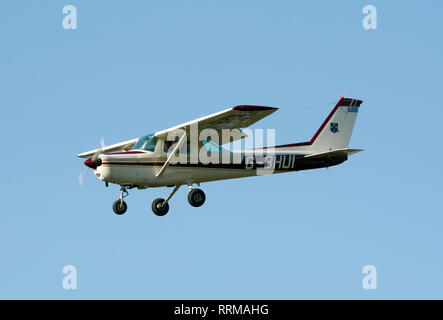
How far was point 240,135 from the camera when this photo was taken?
23141mm

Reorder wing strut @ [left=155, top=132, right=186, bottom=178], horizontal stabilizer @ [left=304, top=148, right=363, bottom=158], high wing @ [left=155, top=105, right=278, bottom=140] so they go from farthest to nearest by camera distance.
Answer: horizontal stabilizer @ [left=304, top=148, right=363, bottom=158], wing strut @ [left=155, top=132, right=186, bottom=178], high wing @ [left=155, top=105, right=278, bottom=140]

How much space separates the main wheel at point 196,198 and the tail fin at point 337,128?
4.01m

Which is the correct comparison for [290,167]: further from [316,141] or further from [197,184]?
[197,184]

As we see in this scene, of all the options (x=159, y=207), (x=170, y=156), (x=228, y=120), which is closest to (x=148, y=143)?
(x=170, y=156)

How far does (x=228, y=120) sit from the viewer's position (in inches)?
842

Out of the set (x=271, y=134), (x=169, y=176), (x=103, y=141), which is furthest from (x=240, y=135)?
(x=103, y=141)

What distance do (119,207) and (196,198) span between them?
92.1 inches

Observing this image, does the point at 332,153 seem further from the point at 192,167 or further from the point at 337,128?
the point at 192,167

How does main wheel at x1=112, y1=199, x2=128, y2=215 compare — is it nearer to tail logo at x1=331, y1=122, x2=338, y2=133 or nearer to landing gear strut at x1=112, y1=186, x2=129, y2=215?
landing gear strut at x1=112, y1=186, x2=129, y2=215

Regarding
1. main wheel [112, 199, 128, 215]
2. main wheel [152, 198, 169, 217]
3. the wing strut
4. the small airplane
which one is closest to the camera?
the small airplane

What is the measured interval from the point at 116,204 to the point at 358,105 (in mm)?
8601

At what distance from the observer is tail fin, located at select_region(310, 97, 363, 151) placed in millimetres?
24438

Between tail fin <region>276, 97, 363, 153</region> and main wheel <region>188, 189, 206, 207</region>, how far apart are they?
4.01 metres

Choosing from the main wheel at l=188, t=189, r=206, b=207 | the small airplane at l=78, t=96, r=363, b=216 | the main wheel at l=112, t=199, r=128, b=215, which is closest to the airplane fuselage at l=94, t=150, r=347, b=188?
the small airplane at l=78, t=96, r=363, b=216
